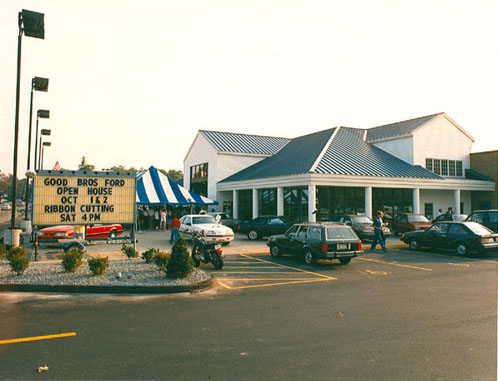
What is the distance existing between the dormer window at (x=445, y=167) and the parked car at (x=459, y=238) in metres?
15.8

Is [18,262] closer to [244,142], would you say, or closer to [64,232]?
[64,232]

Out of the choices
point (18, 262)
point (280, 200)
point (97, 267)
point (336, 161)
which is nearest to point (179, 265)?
point (97, 267)

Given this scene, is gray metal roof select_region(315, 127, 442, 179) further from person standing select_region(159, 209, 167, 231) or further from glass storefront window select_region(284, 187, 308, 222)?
person standing select_region(159, 209, 167, 231)

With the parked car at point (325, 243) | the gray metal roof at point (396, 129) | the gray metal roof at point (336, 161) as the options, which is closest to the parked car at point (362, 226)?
the gray metal roof at point (336, 161)

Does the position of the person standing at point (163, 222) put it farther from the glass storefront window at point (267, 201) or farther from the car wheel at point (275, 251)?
the car wheel at point (275, 251)

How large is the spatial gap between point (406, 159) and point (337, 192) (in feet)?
28.4

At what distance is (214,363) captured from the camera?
4.86 meters

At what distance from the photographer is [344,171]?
2541 centimetres

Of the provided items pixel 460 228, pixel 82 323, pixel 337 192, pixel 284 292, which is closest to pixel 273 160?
pixel 337 192

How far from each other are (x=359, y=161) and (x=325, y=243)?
1713 cm

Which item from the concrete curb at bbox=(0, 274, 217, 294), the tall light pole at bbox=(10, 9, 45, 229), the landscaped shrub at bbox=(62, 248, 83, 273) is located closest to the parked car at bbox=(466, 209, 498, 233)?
the concrete curb at bbox=(0, 274, 217, 294)

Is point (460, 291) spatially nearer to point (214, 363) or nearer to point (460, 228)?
point (214, 363)

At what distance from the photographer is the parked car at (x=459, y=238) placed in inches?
618

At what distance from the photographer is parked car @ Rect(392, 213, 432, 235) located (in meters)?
23.2
